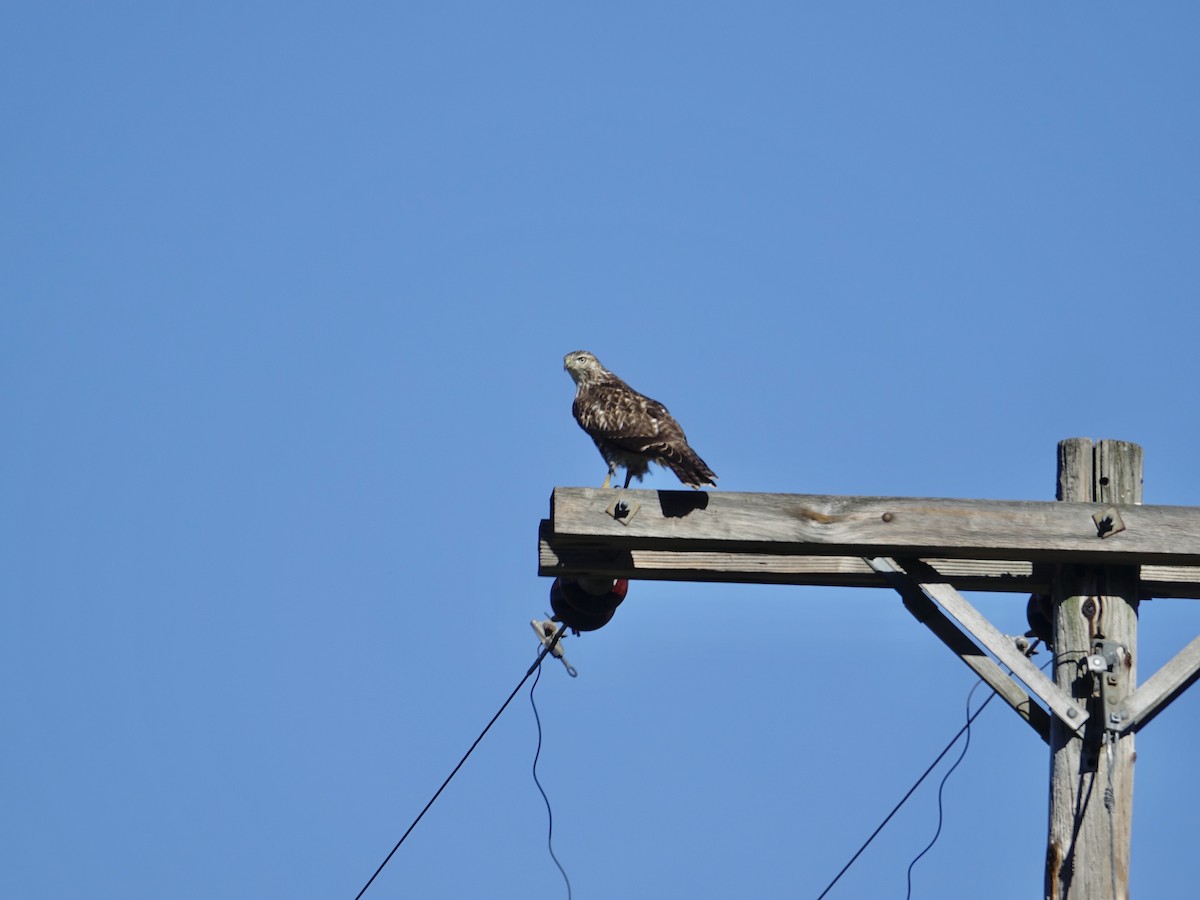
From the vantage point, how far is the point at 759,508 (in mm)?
6129

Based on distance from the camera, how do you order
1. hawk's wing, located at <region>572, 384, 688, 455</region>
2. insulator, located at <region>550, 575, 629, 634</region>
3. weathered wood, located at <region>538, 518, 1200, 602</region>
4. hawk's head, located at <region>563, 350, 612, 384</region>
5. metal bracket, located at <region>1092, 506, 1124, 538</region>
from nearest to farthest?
1. metal bracket, located at <region>1092, 506, 1124, 538</region>
2. weathered wood, located at <region>538, 518, 1200, 602</region>
3. insulator, located at <region>550, 575, 629, 634</region>
4. hawk's wing, located at <region>572, 384, 688, 455</region>
5. hawk's head, located at <region>563, 350, 612, 384</region>

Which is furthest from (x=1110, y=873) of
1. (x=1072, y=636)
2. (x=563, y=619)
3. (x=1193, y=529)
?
(x=563, y=619)

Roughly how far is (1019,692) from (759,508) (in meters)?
1.14

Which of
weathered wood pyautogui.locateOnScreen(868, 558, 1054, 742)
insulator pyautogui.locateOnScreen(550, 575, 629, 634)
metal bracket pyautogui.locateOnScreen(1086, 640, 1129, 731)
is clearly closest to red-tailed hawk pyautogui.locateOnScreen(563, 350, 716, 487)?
insulator pyautogui.locateOnScreen(550, 575, 629, 634)

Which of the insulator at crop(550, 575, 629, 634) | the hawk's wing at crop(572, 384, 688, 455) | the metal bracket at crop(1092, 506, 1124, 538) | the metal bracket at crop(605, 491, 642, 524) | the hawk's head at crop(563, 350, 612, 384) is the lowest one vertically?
the metal bracket at crop(605, 491, 642, 524)

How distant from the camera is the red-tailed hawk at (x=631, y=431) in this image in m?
6.98

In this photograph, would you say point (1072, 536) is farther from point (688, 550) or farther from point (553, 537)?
point (553, 537)

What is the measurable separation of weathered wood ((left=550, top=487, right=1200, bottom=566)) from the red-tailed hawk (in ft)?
2.10

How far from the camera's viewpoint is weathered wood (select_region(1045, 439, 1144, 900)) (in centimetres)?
569

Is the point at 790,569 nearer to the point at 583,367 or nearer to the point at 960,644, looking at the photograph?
the point at 960,644

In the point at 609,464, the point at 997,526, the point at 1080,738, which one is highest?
the point at 609,464

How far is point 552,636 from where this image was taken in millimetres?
8102

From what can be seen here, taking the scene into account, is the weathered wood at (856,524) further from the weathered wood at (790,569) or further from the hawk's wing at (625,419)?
the hawk's wing at (625,419)

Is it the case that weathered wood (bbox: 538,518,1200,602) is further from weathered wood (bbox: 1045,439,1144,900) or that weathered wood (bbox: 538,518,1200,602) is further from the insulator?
the insulator
